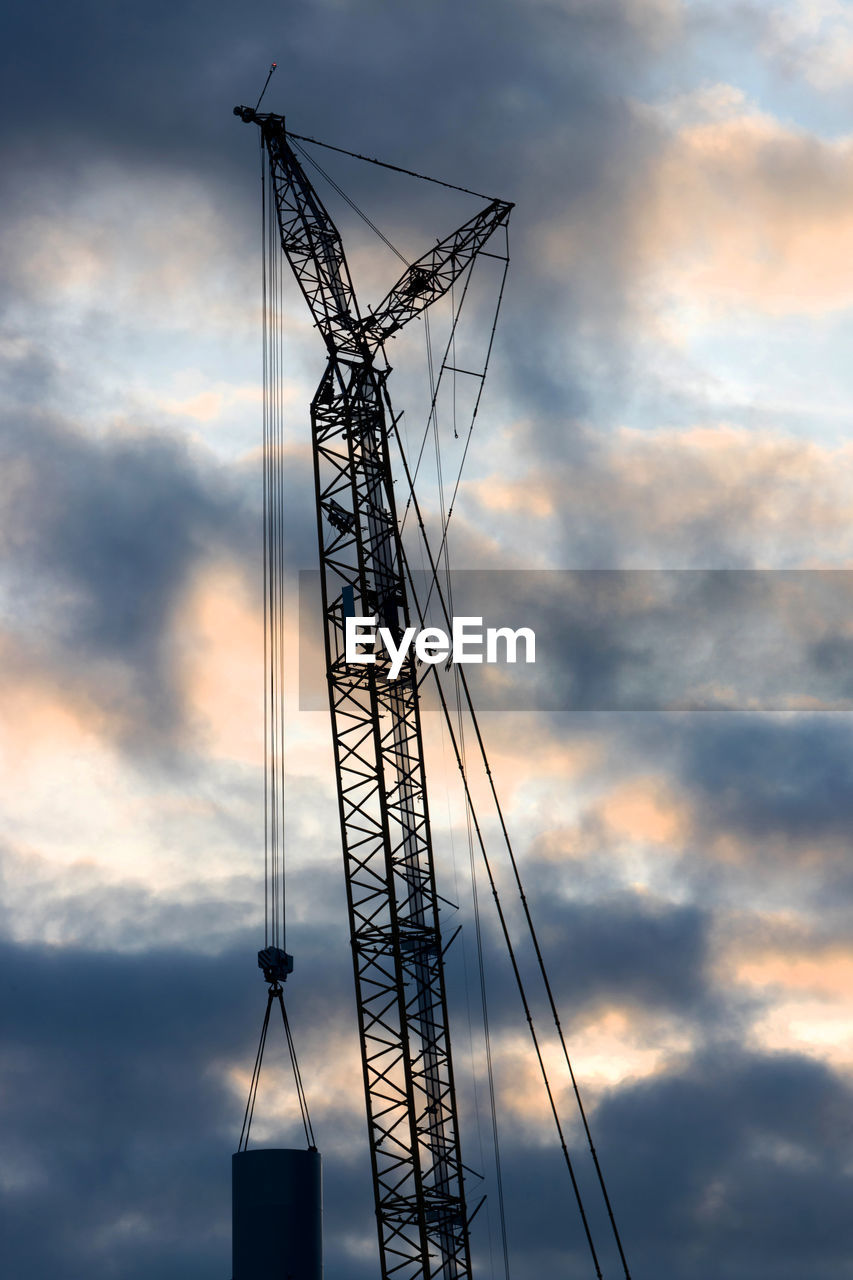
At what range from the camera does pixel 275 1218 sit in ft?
214

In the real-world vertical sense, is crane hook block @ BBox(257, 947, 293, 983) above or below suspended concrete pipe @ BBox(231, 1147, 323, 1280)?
above

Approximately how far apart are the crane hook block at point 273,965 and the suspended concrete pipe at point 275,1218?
28.9ft

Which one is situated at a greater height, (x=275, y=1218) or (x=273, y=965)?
(x=273, y=965)

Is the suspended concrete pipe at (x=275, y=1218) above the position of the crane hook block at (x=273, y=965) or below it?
below

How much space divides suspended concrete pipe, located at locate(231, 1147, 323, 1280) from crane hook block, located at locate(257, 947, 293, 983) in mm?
8811

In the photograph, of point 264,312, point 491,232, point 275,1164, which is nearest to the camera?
point 275,1164

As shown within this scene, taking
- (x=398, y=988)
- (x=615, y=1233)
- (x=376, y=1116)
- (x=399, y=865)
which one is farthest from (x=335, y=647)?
(x=615, y=1233)

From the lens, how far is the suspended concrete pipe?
65062 mm

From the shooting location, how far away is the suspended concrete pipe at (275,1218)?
213 feet

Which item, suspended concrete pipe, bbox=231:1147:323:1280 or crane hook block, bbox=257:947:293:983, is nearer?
suspended concrete pipe, bbox=231:1147:323:1280

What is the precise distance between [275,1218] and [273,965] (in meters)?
11.7

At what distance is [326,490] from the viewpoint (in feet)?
263

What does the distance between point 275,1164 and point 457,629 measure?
26.9 m

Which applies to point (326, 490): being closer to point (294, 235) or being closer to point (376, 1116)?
point (294, 235)
